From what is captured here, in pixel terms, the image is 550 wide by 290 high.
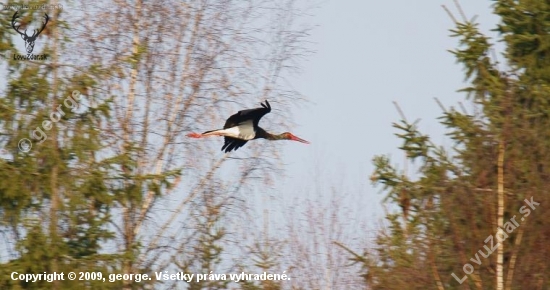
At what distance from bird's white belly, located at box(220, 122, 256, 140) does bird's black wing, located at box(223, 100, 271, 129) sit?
7 centimetres

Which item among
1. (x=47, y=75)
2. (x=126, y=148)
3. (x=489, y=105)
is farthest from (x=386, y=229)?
(x=47, y=75)

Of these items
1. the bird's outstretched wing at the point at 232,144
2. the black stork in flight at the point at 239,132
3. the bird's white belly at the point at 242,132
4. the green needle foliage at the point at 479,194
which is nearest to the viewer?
the green needle foliage at the point at 479,194

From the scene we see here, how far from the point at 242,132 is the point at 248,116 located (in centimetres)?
92

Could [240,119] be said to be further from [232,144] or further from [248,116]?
[232,144]

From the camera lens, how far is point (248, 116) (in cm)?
1383

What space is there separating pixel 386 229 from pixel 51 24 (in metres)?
4.04

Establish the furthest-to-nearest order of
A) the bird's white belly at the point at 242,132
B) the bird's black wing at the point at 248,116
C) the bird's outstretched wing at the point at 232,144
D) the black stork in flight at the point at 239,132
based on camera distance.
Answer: the bird's outstretched wing at the point at 232,144 < the bird's white belly at the point at 242,132 < the black stork in flight at the point at 239,132 < the bird's black wing at the point at 248,116

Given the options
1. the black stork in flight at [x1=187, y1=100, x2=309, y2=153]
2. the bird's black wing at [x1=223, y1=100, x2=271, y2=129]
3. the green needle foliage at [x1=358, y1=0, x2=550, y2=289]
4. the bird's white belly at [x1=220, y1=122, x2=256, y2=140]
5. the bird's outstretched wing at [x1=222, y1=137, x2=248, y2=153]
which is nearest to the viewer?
the green needle foliage at [x1=358, y1=0, x2=550, y2=289]

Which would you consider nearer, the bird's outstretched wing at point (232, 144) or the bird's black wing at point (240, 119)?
the bird's black wing at point (240, 119)

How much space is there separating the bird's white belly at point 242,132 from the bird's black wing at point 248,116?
66 millimetres

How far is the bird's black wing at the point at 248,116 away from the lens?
1325 centimetres

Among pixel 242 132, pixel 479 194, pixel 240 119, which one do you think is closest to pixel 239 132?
pixel 242 132

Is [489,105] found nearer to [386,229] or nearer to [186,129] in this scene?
[386,229]

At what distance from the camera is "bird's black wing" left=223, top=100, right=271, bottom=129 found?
13250 mm
